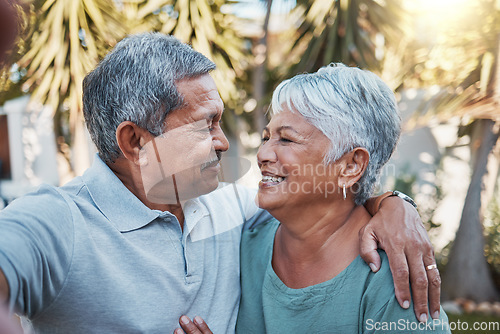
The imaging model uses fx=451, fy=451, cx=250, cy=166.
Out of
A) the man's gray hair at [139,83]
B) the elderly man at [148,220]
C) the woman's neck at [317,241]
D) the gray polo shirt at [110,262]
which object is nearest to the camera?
the gray polo shirt at [110,262]

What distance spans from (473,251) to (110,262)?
4421mm

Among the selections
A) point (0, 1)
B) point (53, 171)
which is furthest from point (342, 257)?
point (53, 171)

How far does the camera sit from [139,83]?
154cm

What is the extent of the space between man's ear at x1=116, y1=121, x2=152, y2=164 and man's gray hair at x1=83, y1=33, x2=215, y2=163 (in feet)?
0.07

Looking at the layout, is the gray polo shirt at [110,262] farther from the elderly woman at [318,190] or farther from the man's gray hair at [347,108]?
the man's gray hair at [347,108]

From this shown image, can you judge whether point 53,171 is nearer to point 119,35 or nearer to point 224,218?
point 119,35

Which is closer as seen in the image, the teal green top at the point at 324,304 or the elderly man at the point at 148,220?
the elderly man at the point at 148,220

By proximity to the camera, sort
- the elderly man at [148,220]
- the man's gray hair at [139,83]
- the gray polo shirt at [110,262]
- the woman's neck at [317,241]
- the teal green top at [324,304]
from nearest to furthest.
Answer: the gray polo shirt at [110,262] → the elderly man at [148,220] → the teal green top at [324,304] → the man's gray hair at [139,83] → the woman's neck at [317,241]

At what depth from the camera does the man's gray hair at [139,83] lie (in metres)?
1.54

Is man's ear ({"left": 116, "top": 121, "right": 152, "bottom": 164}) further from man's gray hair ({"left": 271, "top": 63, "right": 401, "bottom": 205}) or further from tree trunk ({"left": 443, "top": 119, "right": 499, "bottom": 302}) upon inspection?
tree trunk ({"left": 443, "top": 119, "right": 499, "bottom": 302})

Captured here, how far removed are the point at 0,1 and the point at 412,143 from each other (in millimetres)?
6089

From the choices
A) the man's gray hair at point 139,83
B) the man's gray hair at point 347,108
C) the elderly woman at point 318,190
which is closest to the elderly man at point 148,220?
the man's gray hair at point 139,83

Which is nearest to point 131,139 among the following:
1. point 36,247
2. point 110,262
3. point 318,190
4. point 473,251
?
point 110,262

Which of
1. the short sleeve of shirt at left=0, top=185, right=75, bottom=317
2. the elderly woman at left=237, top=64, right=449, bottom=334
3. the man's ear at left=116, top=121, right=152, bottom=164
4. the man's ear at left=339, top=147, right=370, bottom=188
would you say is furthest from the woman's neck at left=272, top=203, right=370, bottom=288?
the short sleeve of shirt at left=0, top=185, right=75, bottom=317
